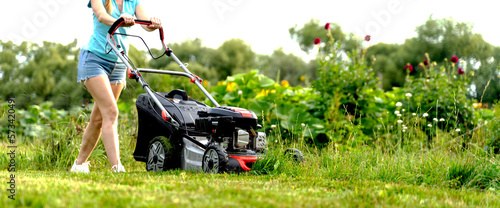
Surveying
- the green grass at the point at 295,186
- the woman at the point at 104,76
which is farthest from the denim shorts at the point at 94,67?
the green grass at the point at 295,186

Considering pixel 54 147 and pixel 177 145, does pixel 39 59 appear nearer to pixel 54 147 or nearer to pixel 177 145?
pixel 54 147

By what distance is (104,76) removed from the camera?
139 inches

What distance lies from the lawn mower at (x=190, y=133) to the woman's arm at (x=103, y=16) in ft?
0.15

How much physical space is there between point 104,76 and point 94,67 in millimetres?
97

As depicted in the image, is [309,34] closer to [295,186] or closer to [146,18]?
[146,18]

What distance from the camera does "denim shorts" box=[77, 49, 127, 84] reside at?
3.50 meters

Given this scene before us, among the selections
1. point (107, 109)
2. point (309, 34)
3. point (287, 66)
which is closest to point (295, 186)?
point (107, 109)

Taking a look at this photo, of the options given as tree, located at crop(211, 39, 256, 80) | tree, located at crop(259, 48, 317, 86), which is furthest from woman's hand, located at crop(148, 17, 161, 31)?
tree, located at crop(259, 48, 317, 86)

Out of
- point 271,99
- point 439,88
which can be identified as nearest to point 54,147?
point 271,99

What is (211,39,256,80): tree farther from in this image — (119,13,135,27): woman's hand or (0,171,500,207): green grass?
(0,171,500,207): green grass

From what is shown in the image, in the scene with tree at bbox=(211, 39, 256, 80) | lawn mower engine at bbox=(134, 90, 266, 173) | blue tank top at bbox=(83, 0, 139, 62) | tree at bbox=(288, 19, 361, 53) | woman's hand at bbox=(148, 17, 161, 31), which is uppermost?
tree at bbox=(288, 19, 361, 53)

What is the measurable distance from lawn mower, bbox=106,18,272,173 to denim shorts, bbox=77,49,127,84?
0.13 m

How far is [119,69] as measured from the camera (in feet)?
12.3

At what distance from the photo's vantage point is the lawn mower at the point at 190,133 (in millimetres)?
3160
